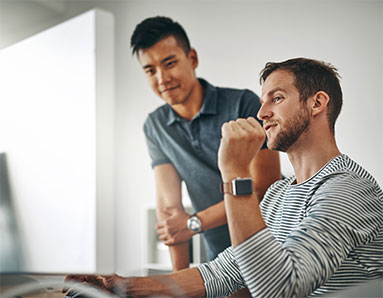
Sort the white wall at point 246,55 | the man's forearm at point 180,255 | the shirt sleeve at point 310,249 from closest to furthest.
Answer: the shirt sleeve at point 310,249
the white wall at point 246,55
the man's forearm at point 180,255

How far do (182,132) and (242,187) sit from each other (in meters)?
0.49

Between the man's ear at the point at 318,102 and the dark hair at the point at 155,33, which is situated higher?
the dark hair at the point at 155,33

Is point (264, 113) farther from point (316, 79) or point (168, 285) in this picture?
point (168, 285)

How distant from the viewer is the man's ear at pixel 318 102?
1281 mm

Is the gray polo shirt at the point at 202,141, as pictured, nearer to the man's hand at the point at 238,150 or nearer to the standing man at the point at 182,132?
the standing man at the point at 182,132

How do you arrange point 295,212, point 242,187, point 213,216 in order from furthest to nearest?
point 213,216
point 295,212
point 242,187

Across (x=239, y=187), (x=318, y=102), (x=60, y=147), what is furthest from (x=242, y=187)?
(x=60, y=147)

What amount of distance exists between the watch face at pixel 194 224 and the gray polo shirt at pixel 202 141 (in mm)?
29

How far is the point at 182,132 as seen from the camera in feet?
4.99

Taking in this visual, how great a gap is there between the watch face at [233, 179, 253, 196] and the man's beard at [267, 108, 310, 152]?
27 cm

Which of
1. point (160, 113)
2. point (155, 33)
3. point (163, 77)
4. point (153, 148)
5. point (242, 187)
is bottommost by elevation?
point (242, 187)

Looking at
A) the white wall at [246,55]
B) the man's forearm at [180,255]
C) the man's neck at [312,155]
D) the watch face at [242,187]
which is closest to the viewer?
the watch face at [242,187]

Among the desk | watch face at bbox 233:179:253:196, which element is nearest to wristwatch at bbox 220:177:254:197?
watch face at bbox 233:179:253:196

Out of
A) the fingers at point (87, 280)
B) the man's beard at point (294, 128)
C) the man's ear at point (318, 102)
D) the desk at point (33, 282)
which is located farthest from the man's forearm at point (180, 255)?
the man's ear at point (318, 102)
